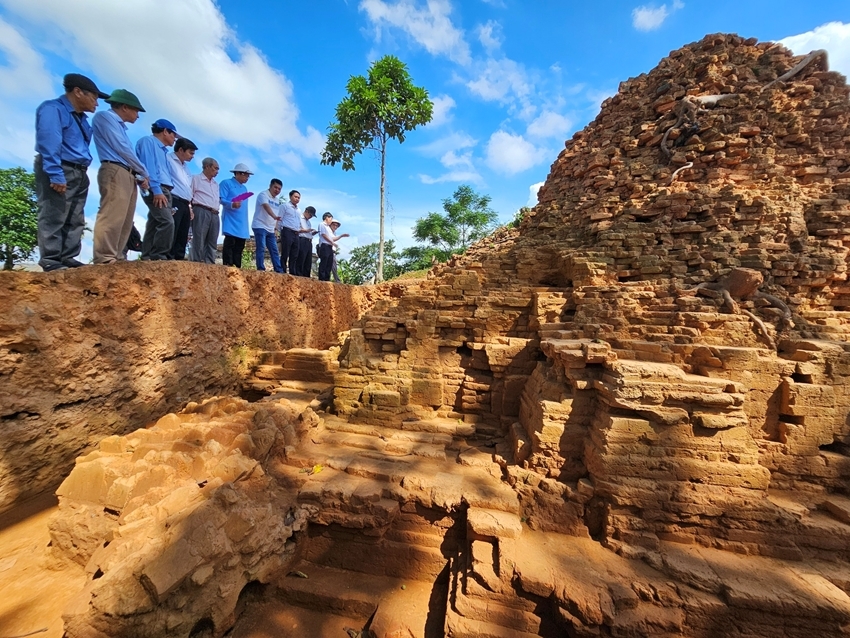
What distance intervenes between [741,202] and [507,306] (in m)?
5.24

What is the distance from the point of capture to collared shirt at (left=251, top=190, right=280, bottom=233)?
24.4ft

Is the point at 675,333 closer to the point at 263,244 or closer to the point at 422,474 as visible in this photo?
the point at 422,474

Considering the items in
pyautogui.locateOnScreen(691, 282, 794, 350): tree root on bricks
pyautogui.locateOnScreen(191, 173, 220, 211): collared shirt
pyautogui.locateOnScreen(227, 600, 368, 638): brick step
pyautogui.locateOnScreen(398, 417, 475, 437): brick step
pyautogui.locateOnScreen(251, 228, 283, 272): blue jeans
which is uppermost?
pyautogui.locateOnScreen(191, 173, 220, 211): collared shirt

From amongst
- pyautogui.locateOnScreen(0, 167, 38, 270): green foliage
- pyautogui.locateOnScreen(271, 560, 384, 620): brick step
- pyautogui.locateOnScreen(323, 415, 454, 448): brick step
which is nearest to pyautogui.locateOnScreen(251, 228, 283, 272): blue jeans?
pyautogui.locateOnScreen(323, 415, 454, 448): brick step

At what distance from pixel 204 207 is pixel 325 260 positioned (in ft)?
14.8

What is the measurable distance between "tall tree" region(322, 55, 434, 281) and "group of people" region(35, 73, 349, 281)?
32.3ft

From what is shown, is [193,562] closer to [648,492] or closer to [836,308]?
[648,492]

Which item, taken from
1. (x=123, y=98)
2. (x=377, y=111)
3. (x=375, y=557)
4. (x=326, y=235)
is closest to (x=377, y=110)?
(x=377, y=111)

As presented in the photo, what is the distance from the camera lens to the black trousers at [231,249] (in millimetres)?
6730

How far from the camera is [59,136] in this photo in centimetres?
346

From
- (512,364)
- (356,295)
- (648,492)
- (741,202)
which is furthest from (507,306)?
(356,295)

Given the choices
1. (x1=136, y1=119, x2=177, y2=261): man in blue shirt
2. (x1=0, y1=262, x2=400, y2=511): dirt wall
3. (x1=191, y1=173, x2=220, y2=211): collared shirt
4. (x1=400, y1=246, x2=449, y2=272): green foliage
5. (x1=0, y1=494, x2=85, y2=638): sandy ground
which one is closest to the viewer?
(x1=0, y1=494, x2=85, y2=638): sandy ground

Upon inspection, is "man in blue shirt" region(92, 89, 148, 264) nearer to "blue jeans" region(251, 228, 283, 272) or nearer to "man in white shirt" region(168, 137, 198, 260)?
"man in white shirt" region(168, 137, 198, 260)

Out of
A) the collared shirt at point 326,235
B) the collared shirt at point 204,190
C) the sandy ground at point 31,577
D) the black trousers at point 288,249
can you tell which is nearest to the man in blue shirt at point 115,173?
the collared shirt at point 204,190
